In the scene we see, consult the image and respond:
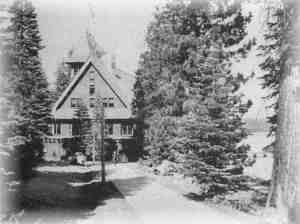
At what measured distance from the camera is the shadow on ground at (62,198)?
13.7m

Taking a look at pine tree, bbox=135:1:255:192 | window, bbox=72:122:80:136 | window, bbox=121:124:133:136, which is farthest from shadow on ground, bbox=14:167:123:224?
window, bbox=121:124:133:136

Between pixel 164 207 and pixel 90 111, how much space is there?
3123 cm

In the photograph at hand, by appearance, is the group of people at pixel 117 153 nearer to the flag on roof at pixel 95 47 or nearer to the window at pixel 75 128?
the window at pixel 75 128

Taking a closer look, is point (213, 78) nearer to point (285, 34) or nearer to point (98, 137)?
point (285, 34)

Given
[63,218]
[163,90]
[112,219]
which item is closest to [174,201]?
[112,219]

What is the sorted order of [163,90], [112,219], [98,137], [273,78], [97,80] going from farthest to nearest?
[97,80], [98,137], [163,90], [273,78], [112,219]

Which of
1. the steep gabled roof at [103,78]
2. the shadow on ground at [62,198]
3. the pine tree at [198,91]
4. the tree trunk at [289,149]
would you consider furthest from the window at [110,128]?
Answer: the tree trunk at [289,149]

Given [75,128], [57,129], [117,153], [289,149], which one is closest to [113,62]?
[75,128]

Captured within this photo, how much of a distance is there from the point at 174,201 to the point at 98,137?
24943mm

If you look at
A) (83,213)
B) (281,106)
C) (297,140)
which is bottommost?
(83,213)

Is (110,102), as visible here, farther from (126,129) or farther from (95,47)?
(95,47)

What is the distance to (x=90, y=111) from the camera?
44.3m

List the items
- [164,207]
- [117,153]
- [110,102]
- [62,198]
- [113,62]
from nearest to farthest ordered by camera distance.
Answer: [164,207]
[62,198]
[117,153]
[110,102]
[113,62]

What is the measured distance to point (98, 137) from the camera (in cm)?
3972
